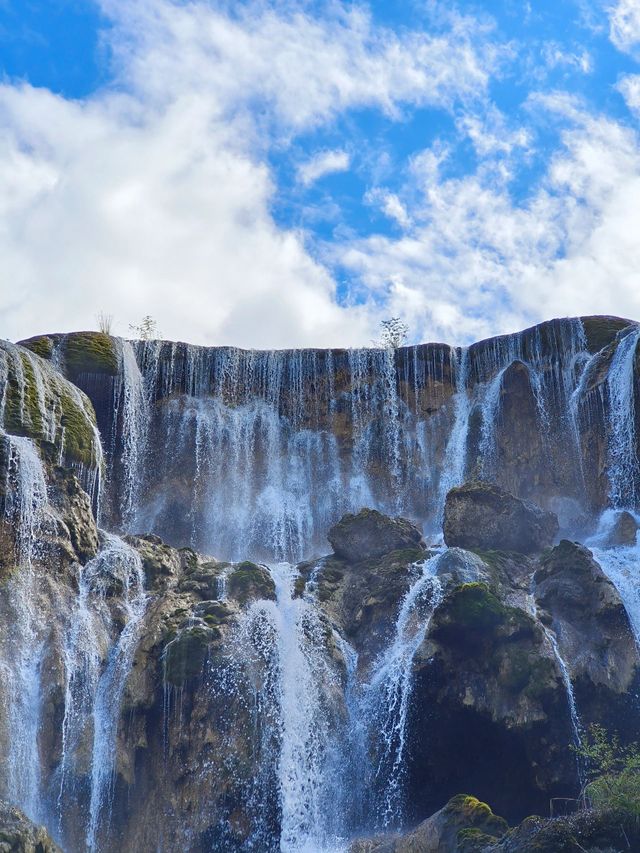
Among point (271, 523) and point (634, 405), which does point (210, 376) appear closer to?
point (271, 523)

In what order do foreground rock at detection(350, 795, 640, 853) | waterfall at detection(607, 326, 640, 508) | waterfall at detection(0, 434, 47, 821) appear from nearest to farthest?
foreground rock at detection(350, 795, 640, 853), waterfall at detection(0, 434, 47, 821), waterfall at detection(607, 326, 640, 508)

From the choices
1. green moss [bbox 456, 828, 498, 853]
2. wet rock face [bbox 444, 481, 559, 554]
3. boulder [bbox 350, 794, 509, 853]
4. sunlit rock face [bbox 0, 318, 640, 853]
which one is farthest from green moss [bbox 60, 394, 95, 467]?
green moss [bbox 456, 828, 498, 853]

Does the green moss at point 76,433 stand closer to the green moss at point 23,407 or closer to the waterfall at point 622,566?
the green moss at point 23,407

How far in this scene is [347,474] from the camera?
3975 centimetres

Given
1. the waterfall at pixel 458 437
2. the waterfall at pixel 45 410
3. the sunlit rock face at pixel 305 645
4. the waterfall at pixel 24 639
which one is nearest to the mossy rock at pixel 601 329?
the sunlit rock face at pixel 305 645

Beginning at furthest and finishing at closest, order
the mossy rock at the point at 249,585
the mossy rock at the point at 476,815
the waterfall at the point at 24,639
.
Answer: the mossy rock at the point at 249,585, the waterfall at the point at 24,639, the mossy rock at the point at 476,815

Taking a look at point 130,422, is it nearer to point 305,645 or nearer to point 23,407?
point 23,407

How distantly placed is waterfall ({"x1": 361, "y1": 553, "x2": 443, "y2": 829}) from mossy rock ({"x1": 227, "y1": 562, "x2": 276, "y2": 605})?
3807 millimetres

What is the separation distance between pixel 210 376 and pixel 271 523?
23.7 feet

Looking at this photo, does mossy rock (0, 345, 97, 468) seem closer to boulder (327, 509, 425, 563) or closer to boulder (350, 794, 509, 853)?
boulder (327, 509, 425, 563)

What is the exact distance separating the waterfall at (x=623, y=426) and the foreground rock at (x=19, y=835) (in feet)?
74.1

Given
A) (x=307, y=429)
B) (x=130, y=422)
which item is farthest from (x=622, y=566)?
(x=130, y=422)

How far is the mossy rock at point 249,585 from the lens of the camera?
1050 inches

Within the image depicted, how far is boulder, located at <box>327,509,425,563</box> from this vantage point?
2972cm
